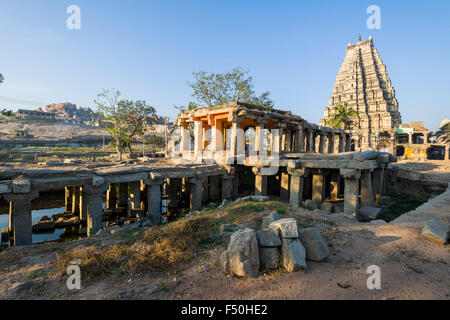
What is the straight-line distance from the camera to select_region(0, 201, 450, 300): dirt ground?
3.59 meters

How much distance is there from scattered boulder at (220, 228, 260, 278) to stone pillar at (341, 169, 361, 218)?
7.48m

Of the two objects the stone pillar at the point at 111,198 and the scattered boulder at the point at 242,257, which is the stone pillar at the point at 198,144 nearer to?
the stone pillar at the point at 111,198

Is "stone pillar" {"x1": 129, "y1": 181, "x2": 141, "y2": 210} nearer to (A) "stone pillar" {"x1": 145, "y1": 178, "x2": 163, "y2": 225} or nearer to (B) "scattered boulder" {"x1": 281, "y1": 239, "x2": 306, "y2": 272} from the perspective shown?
(A) "stone pillar" {"x1": 145, "y1": 178, "x2": 163, "y2": 225}

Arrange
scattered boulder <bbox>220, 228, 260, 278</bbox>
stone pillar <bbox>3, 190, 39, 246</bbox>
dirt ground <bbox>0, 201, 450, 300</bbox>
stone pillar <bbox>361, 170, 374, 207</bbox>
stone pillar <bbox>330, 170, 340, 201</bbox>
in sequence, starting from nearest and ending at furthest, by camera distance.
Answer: dirt ground <bbox>0, 201, 450, 300</bbox> < scattered boulder <bbox>220, 228, 260, 278</bbox> < stone pillar <bbox>3, 190, 39, 246</bbox> < stone pillar <bbox>361, 170, 374, 207</bbox> < stone pillar <bbox>330, 170, 340, 201</bbox>

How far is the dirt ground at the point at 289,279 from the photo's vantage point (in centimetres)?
359

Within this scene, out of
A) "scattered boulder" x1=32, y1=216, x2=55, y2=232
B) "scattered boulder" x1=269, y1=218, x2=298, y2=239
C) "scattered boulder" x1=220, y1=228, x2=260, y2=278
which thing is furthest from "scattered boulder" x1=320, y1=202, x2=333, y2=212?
"scattered boulder" x1=32, y1=216, x2=55, y2=232

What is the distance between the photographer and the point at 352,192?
32.8 feet

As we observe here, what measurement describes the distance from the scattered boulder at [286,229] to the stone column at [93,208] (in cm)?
771

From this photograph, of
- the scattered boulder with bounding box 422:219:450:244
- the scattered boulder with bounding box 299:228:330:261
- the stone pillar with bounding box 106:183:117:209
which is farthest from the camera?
the stone pillar with bounding box 106:183:117:209

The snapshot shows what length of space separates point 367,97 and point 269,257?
47.6 metres

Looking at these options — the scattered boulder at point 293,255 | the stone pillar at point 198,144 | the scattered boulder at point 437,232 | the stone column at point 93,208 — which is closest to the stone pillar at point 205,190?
the stone pillar at point 198,144

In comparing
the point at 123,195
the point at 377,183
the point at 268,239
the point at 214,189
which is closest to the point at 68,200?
the point at 123,195
